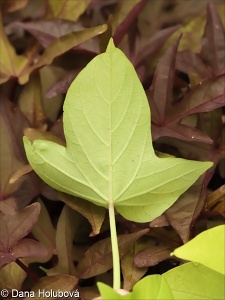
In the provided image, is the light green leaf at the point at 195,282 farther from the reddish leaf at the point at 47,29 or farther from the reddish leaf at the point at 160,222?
the reddish leaf at the point at 47,29

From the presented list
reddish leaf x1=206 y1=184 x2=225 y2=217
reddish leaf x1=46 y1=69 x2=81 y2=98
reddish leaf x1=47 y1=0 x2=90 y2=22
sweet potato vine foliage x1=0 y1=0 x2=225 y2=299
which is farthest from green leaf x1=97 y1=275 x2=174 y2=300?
reddish leaf x1=47 y1=0 x2=90 y2=22

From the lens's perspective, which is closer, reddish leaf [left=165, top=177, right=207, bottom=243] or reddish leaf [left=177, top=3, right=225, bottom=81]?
reddish leaf [left=165, top=177, right=207, bottom=243]

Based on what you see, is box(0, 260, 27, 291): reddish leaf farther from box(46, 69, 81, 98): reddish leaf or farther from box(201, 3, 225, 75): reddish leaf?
box(201, 3, 225, 75): reddish leaf

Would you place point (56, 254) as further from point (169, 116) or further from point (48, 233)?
point (169, 116)

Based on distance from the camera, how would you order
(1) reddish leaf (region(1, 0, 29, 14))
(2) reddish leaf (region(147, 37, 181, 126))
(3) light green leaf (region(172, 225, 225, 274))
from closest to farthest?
(3) light green leaf (region(172, 225, 225, 274)) < (2) reddish leaf (region(147, 37, 181, 126)) < (1) reddish leaf (region(1, 0, 29, 14))

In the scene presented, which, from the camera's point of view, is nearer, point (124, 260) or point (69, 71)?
point (124, 260)

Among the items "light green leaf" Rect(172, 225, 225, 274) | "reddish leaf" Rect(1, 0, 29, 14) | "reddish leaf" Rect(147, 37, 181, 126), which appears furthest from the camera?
"reddish leaf" Rect(1, 0, 29, 14)

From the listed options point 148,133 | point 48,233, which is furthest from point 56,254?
point 148,133

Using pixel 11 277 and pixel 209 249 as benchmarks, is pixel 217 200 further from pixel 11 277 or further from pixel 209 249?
pixel 11 277
